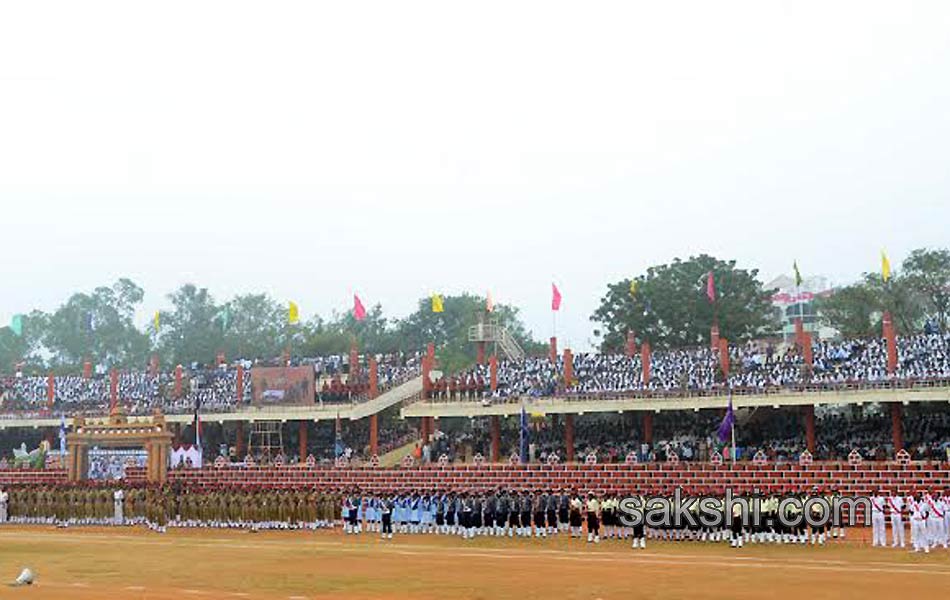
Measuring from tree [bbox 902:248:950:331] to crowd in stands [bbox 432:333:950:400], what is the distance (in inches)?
675

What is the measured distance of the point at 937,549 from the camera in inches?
1026

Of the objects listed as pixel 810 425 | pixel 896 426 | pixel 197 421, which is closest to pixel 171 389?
pixel 197 421

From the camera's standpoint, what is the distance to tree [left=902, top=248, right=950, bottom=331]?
61.3 metres

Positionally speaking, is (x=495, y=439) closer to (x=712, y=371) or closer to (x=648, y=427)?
(x=648, y=427)

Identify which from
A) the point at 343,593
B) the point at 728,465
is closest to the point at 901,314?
the point at 728,465

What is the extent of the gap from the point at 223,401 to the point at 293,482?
46.0 ft

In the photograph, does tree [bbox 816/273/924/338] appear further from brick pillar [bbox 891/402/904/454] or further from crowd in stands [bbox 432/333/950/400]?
brick pillar [bbox 891/402/904/454]

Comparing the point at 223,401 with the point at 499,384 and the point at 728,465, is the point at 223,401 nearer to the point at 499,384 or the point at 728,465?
the point at 499,384

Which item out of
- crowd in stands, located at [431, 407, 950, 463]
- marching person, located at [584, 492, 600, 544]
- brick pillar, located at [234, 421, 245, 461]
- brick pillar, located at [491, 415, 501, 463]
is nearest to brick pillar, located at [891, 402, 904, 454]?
crowd in stands, located at [431, 407, 950, 463]

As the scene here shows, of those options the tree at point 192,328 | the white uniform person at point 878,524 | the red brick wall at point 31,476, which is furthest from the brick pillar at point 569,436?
the tree at point 192,328

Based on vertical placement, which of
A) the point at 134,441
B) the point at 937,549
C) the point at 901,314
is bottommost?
the point at 937,549

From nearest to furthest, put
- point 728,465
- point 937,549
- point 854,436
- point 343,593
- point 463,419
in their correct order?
point 343,593 < point 937,549 < point 728,465 < point 854,436 < point 463,419

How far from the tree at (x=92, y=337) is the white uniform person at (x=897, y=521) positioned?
285 feet

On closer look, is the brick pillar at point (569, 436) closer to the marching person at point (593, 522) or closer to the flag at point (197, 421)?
the flag at point (197, 421)
